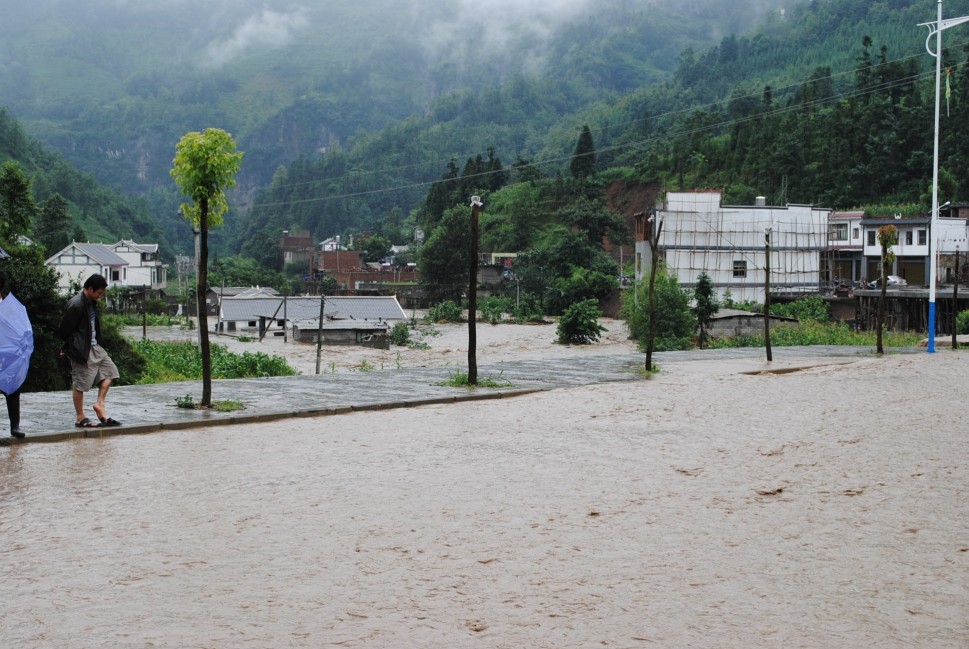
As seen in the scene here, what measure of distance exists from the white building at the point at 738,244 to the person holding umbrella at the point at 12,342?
5079 centimetres

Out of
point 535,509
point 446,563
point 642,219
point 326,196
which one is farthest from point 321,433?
point 326,196

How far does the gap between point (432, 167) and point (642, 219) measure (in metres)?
112

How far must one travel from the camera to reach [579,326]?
44781mm

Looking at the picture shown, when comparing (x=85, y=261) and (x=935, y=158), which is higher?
(x=935, y=158)

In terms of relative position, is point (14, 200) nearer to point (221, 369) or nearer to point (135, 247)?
point (221, 369)

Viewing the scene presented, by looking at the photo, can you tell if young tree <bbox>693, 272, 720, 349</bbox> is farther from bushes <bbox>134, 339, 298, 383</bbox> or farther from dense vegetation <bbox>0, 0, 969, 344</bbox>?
bushes <bbox>134, 339, 298, 383</bbox>

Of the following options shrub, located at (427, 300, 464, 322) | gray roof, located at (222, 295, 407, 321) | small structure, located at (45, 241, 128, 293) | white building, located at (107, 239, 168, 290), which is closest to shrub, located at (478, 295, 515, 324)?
shrub, located at (427, 300, 464, 322)

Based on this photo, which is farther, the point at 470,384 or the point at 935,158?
the point at 935,158

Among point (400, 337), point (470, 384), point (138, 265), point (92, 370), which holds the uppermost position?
point (138, 265)

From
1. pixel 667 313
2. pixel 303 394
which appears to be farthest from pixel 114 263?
pixel 303 394

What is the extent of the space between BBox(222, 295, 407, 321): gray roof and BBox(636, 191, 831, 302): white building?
15577 millimetres

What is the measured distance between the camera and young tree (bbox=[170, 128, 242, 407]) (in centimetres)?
1288

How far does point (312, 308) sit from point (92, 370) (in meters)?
45.2

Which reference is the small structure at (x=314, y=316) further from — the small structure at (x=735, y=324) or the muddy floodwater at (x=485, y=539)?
the muddy floodwater at (x=485, y=539)
